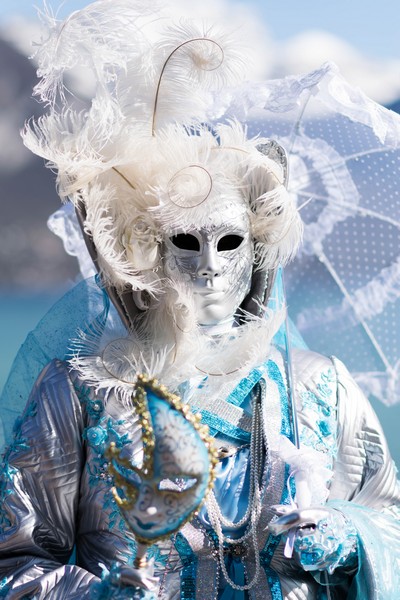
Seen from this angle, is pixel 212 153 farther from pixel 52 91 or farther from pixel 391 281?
pixel 391 281

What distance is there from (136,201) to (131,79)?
0.26 meters

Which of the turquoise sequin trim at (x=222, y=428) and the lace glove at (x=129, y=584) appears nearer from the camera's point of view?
the lace glove at (x=129, y=584)

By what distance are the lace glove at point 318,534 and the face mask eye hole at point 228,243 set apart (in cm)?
58

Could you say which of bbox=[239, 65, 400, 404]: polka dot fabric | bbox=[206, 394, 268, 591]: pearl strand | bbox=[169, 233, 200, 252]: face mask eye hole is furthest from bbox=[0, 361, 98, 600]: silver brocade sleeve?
bbox=[239, 65, 400, 404]: polka dot fabric

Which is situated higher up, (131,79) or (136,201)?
(131,79)

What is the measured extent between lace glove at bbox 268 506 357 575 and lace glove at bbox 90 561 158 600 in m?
0.27

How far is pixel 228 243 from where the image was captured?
6.31 feet

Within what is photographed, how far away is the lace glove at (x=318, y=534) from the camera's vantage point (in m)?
1.60

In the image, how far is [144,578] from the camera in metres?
1.41

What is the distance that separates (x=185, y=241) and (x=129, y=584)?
0.75 metres

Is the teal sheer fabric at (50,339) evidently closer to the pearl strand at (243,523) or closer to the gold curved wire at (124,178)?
the gold curved wire at (124,178)

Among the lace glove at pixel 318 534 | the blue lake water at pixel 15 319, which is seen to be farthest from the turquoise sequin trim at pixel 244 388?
the blue lake water at pixel 15 319

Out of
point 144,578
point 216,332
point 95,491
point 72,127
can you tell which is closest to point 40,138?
point 72,127

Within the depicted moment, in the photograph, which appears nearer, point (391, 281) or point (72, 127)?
point (72, 127)
